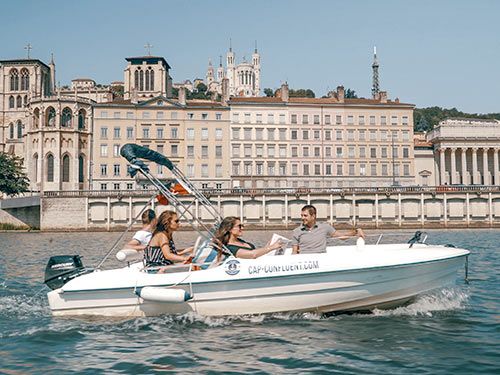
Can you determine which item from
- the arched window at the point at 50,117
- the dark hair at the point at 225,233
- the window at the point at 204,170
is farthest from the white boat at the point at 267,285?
the arched window at the point at 50,117

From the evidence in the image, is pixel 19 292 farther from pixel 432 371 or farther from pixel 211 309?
pixel 432 371

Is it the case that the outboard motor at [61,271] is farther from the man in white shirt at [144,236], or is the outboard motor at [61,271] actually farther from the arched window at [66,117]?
the arched window at [66,117]

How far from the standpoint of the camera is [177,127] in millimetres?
72562

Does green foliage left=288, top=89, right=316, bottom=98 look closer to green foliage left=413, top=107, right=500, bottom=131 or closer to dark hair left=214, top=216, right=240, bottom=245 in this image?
green foliage left=413, top=107, right=500, bottom=131

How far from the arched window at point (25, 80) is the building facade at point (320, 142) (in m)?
43.3

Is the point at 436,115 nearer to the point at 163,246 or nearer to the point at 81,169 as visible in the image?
the point at 81,169

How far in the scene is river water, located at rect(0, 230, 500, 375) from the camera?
8047 mm

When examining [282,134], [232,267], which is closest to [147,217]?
[232,267]

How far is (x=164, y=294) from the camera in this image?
10094mm

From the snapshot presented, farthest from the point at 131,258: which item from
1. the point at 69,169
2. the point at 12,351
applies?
the point at 69,169

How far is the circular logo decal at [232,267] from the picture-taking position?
10.1 meters

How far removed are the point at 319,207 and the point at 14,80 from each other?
63.5 metres

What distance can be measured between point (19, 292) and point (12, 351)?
6.17 meters

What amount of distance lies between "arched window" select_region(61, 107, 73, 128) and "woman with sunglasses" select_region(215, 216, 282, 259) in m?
73.6
